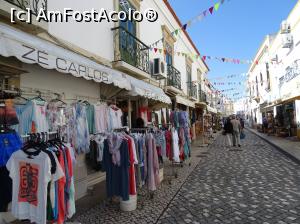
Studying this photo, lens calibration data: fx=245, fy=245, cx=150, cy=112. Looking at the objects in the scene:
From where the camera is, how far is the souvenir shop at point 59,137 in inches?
115

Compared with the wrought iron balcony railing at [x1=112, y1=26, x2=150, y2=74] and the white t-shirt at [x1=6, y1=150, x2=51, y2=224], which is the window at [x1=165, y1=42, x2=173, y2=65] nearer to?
the wrought iron balcony railing at [x1=112, y1=26, x2=150, y2=74]

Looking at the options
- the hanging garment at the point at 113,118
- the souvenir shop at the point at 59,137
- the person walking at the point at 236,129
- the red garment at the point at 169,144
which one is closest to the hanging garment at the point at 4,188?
the souvenir shop at the point at 59,137

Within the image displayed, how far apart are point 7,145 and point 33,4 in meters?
2.82

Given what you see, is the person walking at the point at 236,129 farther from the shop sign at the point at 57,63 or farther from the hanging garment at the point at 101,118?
the shop sign at the point at 57,63

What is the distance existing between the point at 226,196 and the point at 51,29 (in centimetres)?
523

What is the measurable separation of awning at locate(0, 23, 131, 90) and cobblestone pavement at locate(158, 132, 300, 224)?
3091 millimetres

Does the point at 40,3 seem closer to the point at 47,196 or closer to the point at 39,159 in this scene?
the point at 39,159

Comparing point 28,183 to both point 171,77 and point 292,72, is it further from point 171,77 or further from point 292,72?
point 292,72

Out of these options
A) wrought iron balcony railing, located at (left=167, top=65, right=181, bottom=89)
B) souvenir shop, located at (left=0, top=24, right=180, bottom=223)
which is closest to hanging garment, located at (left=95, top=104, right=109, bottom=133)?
souvenir shop, located at (left=0, top=24, right=180, bottom=223)

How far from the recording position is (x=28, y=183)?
2.92 meters

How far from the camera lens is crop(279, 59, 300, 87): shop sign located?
13.8 metres

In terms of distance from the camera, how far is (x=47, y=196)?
291cm

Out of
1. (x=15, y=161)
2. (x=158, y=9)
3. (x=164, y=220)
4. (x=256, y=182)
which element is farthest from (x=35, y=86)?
(x=158, y=9)

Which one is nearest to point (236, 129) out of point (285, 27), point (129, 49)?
point (285, 27)
